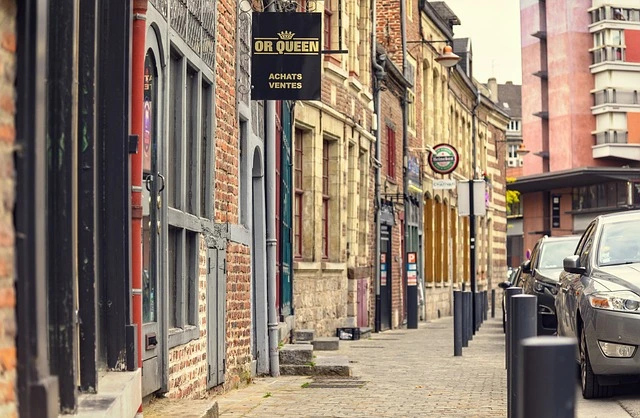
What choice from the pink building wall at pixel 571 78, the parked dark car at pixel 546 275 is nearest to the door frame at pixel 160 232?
the parked dark car at pixel 546 275

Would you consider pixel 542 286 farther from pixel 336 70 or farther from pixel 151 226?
pixel 151 226

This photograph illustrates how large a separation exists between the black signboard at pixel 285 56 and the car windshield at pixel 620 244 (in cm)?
339

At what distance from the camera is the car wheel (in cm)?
1076

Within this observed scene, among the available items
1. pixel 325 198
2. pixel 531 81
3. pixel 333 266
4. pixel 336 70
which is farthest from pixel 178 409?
pixel 531 81

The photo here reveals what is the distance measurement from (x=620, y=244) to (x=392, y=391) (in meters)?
2.51

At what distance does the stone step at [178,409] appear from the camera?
7.39m

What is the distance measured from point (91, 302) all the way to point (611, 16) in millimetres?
79271

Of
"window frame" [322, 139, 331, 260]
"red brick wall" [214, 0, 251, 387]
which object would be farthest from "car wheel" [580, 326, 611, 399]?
"window frame" [322, 139, 331, 260]

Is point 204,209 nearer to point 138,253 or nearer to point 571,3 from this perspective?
point 138,253

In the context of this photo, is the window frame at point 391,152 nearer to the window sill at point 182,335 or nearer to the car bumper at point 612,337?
the car bumper at point 612,337

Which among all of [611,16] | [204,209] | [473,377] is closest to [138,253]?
[204,209]

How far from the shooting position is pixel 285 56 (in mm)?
13555

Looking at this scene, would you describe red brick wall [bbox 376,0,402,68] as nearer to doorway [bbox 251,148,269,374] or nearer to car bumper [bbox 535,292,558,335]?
car bumper [bbox 535,292,558,335]

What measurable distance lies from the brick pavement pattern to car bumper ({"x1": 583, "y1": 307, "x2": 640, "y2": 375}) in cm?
85
